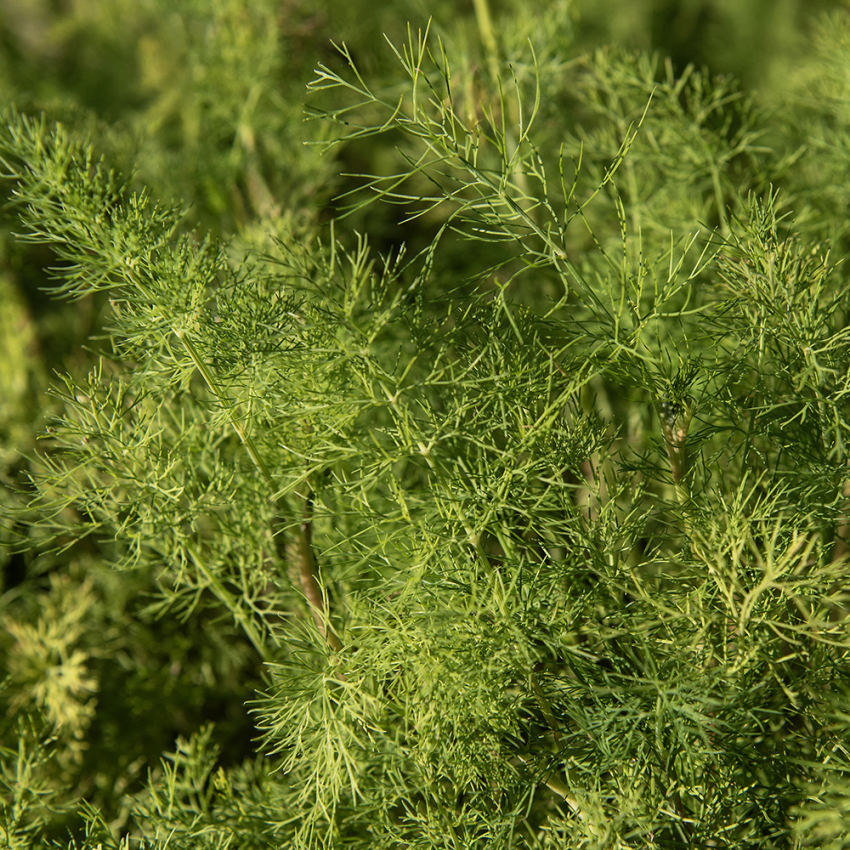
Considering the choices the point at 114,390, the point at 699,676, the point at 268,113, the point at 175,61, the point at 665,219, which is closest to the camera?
the point at 699,676

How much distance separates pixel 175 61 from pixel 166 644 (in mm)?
827

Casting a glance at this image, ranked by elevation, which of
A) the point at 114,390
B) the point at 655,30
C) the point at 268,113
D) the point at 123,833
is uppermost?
the point at 655,30

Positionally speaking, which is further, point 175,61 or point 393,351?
point 175,61

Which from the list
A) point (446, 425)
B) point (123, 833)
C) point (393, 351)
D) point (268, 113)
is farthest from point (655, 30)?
point (123, 833)

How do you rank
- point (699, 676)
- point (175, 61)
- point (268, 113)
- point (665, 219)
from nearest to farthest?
point (699, 676) → point (665, 219) → point (268, 113) → point (175, 61)

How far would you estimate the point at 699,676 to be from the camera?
396 millimetres

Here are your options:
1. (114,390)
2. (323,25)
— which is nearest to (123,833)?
(114,390)

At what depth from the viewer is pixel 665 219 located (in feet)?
2.17

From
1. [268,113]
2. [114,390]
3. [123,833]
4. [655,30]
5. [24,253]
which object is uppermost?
[655,30]

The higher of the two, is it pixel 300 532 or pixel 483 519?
pixel 483 519

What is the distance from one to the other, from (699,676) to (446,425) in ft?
0.66

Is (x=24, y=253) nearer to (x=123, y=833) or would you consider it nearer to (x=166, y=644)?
(x=166, y=644)

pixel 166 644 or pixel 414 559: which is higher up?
pixel 414 559

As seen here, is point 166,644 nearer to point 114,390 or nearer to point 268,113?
point 114,390
